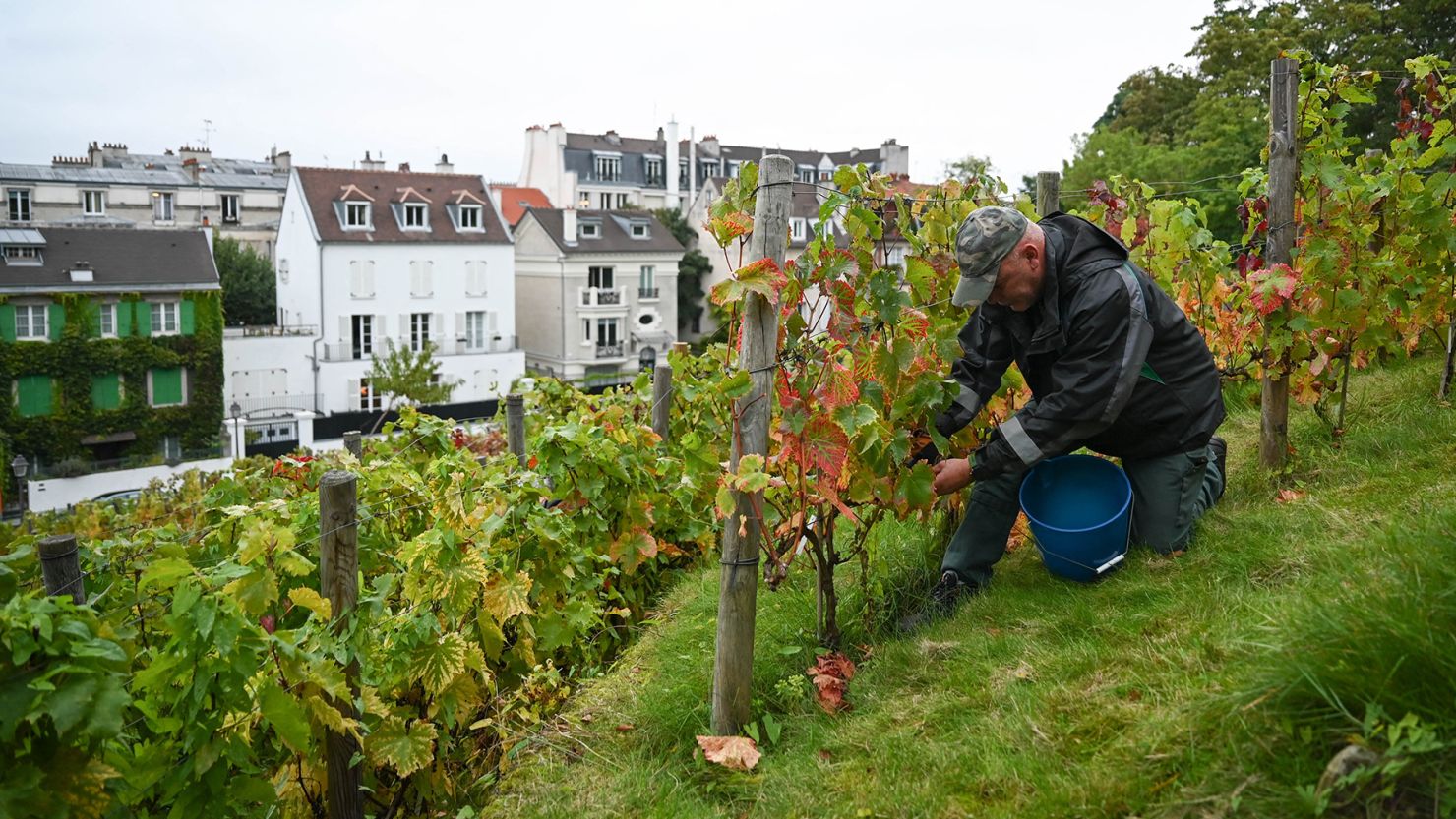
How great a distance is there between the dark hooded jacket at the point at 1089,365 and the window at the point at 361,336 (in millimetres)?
38446

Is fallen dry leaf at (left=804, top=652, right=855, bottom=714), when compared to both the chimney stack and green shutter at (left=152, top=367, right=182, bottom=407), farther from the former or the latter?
the chimney stack

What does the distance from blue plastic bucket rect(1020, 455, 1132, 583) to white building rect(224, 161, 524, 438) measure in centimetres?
3474

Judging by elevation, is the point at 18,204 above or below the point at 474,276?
above

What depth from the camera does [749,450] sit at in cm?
366

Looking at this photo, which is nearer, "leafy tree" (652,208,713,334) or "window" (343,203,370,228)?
"window" (343,203,370,228)

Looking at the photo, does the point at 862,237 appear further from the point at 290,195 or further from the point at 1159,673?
the point at 290,195

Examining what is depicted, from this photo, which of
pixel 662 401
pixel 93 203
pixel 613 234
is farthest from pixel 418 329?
pixel 662 401

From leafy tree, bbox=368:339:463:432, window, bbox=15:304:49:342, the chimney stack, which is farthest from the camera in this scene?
the chimney stack

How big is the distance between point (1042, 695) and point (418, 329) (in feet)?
133

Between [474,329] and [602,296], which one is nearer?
[474,329]

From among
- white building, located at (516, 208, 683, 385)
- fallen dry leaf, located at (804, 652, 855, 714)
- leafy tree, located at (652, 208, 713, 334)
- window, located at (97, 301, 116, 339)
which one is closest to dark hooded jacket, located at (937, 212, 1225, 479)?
fallen dry leaf, located at (804, 652, 855, 714)

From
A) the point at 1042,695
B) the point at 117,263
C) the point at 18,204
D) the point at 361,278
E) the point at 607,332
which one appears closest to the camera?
the point at 1042,695

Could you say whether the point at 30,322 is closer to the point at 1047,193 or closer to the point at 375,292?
the point at 375,292

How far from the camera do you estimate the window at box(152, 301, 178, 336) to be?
35344 millimetres
